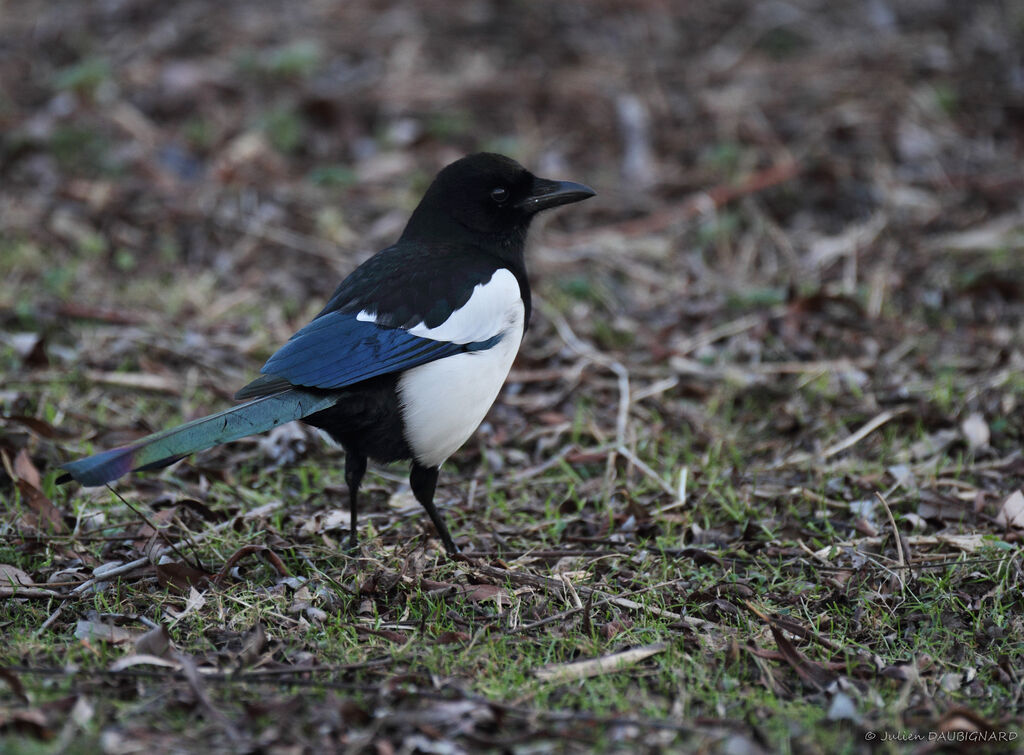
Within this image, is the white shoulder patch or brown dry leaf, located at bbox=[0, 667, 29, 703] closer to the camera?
brown dry leaf, located at bbox=[0, 667, 29, 703]

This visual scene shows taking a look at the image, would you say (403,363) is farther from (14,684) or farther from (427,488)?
(14,684)

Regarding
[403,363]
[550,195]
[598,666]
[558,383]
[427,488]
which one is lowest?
[558,383]

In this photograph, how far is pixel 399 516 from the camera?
3928mm

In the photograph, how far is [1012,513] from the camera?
3.63 metres

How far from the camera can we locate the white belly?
3.44 meters

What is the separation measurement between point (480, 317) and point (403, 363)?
0.96ft

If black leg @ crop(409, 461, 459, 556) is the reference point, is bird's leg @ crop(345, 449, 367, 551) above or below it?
above

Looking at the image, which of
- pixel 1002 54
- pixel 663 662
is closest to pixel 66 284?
pixel 663 662

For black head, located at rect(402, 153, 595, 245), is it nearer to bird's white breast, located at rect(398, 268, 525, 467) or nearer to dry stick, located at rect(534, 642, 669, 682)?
bird's white breast, located at rect(398, 268, 525, 467)

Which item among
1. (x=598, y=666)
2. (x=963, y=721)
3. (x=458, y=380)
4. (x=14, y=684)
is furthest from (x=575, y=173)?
(x=14, y=684)

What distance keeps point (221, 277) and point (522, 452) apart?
6.99 feet

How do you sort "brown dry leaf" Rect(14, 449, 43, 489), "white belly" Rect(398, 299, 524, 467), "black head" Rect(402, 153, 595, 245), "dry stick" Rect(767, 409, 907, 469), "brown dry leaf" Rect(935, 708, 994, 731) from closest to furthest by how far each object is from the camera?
"brown dry leaf" Rect(935, 708, 994, 731)
"white belly" Rect(398, 299, 524, 467)
"brown dry leaf" Rect(14, 449, 43, 489)
"black head" Rect(402, 153, 595, 245)
"dry stick" Rect(767, 409, 907, 469)

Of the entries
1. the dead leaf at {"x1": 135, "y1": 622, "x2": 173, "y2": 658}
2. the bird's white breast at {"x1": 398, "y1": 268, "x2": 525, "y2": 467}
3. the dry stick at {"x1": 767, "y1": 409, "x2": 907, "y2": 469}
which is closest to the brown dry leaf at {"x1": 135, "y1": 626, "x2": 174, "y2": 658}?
the dead leaf at {"x1": 135, "y1": 622, "x2": 173, "y2": 658}

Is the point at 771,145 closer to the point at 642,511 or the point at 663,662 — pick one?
the point at 642,511
